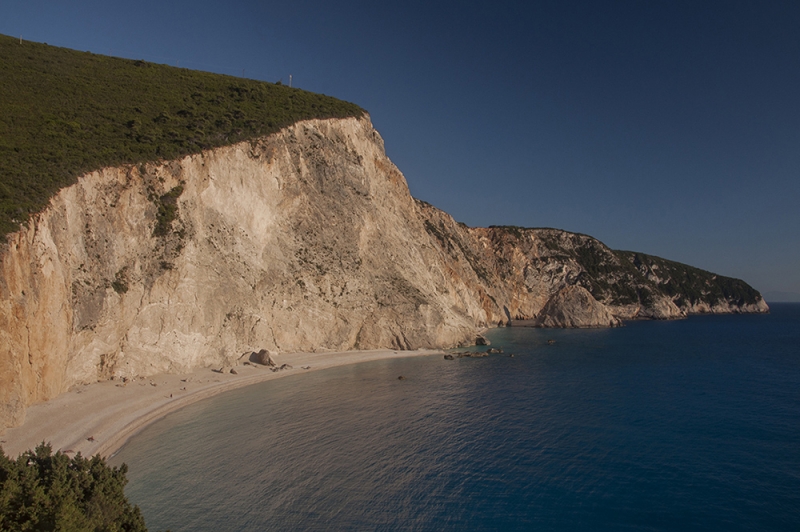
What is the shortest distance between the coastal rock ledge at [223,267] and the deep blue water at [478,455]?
602 cm

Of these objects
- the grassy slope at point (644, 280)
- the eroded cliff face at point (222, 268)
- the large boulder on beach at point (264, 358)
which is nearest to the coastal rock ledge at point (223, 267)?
the eroded cliff face at point (222, 268)

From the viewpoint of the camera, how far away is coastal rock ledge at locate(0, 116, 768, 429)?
2080cm

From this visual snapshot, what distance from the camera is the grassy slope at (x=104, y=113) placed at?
80.5 feet

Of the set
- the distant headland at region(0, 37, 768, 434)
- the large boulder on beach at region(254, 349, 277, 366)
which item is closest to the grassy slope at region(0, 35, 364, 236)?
the distant headland at region(0, 37, 768, 434)

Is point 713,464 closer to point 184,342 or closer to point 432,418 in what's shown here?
point 432,418

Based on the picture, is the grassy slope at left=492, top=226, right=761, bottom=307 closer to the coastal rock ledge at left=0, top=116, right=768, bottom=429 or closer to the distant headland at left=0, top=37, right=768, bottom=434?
the coastal rock ledge at left=0, top=116, right=768, bottom=429

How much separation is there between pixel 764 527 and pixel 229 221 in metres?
35.7

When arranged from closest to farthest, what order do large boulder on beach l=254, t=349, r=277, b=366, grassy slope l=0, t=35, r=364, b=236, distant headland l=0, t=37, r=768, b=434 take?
distant headland l=0, t=37, r=768, b=434 → grassy slope l=0, t=35, r=364, b=236 → large boulder on beach l=254, t=349, r=277, b=366

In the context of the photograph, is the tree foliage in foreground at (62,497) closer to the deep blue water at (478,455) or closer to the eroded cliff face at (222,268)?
the deep blue water at (478,455)

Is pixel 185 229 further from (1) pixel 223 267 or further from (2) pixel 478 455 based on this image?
(2) pixel 478 455

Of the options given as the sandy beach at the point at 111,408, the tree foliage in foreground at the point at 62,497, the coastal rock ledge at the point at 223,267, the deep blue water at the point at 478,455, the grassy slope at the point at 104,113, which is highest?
the grassy slope at the point at 104,113

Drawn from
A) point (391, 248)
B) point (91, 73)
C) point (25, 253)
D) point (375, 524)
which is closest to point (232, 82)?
point (91, 73)

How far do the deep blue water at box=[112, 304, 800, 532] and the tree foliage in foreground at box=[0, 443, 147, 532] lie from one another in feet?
→ 9.37

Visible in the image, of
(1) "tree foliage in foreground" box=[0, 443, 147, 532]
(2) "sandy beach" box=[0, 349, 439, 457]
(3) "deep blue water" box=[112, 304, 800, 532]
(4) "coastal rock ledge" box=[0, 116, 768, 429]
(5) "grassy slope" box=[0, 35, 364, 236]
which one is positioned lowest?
(3) "deep blue water" box=[112, 304, 800, 532]
